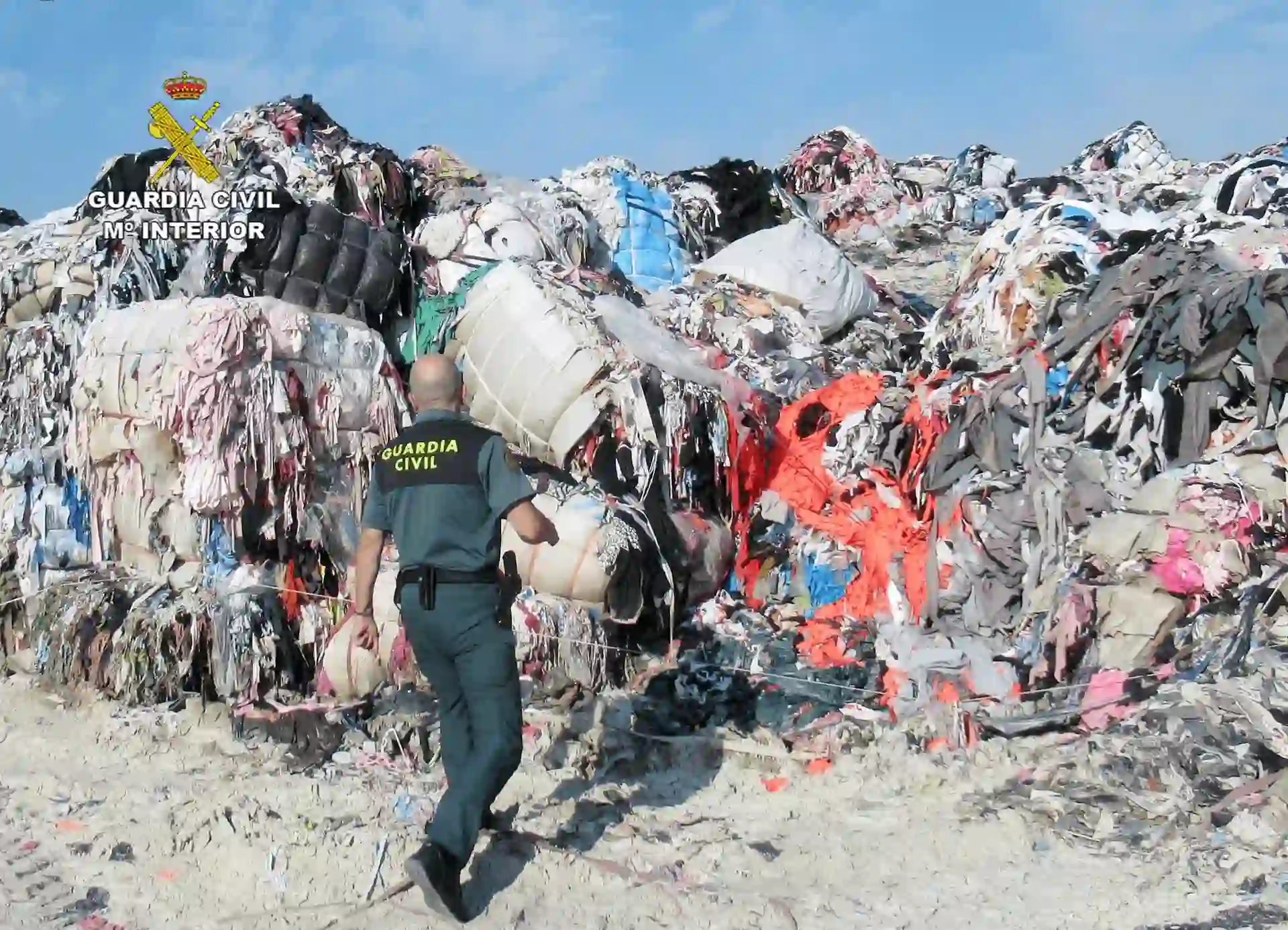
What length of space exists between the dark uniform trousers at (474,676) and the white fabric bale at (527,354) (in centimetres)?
193

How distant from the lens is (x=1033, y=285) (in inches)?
223

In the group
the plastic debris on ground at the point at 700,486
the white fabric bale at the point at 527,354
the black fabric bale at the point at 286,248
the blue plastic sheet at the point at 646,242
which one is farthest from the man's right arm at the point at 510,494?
the blue plastic sheet at the point at 646,242

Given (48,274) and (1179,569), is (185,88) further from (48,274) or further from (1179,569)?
(1179,569)

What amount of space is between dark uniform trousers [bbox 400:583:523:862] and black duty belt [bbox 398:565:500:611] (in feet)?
0.04

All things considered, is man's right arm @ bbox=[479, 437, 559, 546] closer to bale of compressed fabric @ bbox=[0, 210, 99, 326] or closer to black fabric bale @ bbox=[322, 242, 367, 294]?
black fabric bale @ bbox=[322, 242, 367, 294]

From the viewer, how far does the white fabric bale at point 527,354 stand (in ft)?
15.8

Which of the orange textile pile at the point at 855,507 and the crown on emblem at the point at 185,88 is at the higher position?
the crown on emblem at the point at 185,88

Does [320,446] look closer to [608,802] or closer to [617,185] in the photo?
[608,802]

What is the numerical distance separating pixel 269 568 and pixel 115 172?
2.49 m

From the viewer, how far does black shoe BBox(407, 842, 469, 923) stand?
107 inches

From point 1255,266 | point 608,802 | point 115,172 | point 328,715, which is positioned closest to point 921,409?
point 1255,266

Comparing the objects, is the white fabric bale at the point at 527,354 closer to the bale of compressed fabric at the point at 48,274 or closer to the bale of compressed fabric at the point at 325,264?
the bale of compressed fabric at the point at 325,264

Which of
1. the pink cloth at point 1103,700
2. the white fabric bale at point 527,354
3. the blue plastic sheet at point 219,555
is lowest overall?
the pink cloth at point 1103,700

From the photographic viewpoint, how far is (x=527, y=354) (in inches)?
Answer: 192
